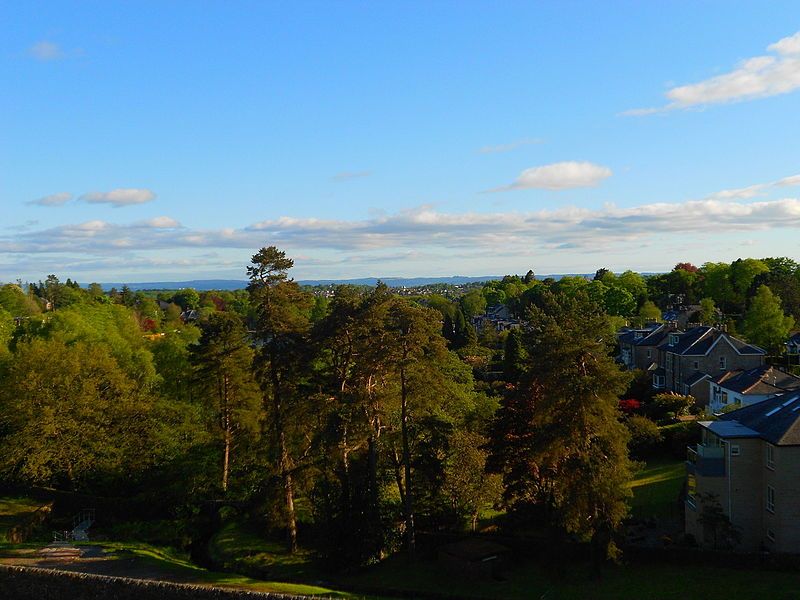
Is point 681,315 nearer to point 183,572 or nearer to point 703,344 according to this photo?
point 703,344

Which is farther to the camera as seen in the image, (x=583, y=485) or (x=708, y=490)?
(x=708, y=490)

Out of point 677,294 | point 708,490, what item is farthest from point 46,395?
point 677,294

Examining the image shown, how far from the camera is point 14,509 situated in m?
36.5

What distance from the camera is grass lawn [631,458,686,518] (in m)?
31.0

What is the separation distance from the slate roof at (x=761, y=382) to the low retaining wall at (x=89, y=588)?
122 feet

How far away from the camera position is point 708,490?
84.0ft

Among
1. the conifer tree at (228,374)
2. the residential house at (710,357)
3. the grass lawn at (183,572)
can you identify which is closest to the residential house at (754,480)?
the grass lawn at (183,572)

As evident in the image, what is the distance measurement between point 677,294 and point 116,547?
10921cm

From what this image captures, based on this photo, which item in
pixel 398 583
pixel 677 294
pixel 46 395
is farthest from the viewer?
pixel 677 294

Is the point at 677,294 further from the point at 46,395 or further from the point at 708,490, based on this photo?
the point at 46,395

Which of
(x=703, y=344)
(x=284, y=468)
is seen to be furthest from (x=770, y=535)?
(x=703, y=344)

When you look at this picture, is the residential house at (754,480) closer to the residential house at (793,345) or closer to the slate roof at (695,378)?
the slate roof at (695,378)

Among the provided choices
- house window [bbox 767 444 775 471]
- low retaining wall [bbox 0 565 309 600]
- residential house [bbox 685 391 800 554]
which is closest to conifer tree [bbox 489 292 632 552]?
residential house [bbox 685 391 800 554]

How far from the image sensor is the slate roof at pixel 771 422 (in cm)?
2391
